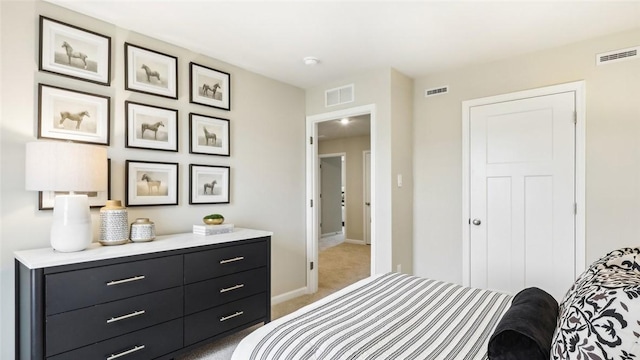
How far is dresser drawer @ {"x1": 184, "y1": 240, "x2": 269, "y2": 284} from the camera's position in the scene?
84.6 inches

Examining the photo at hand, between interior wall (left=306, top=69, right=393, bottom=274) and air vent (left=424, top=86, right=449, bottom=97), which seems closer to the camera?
interior wall (left=306, top=69, right=393, bottom=274)

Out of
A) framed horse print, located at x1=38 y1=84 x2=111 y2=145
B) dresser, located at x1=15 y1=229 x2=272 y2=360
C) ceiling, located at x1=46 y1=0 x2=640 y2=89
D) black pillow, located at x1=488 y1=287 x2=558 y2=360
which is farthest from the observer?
ceiling, located at x1=46 y1=0 x2=640 y2=89

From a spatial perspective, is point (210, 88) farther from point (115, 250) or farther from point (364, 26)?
point (115, 250)

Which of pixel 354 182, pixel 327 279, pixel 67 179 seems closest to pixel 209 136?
pixel 67 179

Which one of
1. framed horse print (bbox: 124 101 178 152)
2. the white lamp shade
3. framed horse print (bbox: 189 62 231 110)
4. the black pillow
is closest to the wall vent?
framed horse print (bbox: 189 62 231 110)

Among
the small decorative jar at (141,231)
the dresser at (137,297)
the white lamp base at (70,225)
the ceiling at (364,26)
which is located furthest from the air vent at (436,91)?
the white lamp base at (70,225)

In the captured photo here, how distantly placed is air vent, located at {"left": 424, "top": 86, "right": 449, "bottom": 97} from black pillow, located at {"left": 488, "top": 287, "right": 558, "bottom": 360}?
265cm

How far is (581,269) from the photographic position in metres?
2.59

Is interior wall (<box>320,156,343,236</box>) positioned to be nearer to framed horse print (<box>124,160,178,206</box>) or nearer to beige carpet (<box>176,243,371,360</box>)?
beige carpet (<box>176,243,371,360</box>)

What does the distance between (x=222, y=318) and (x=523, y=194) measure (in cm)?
275

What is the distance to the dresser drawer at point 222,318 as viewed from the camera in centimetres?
215

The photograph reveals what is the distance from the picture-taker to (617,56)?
8.11 ft

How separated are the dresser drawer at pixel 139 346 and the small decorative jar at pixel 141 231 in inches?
22.4

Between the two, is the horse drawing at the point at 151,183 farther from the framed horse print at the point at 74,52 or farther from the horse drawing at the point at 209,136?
the framed horse print at the point at 74,52
